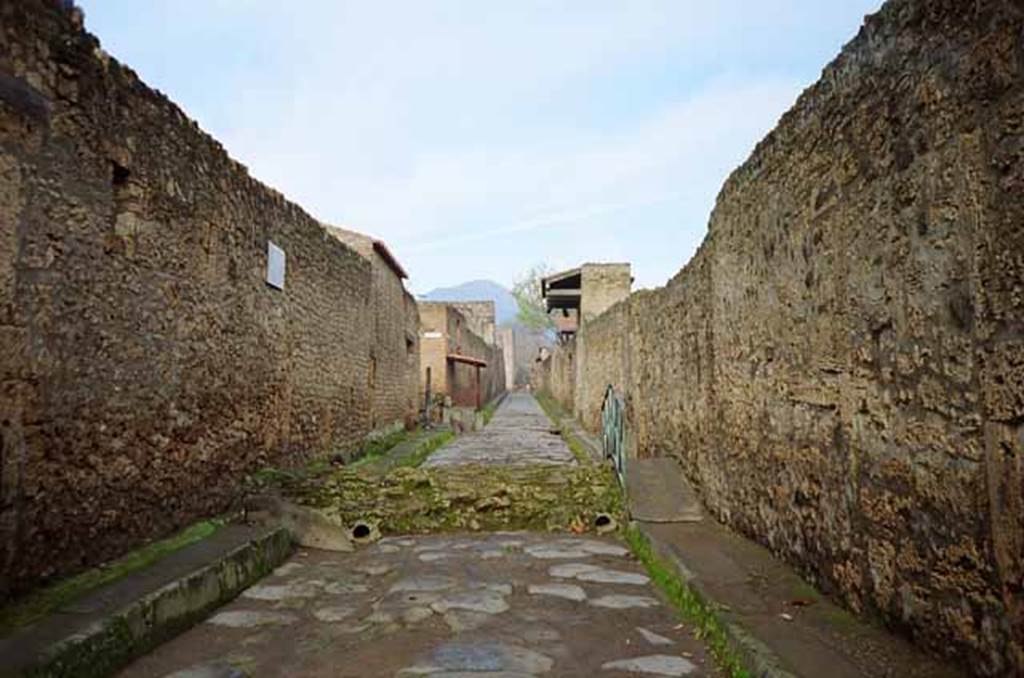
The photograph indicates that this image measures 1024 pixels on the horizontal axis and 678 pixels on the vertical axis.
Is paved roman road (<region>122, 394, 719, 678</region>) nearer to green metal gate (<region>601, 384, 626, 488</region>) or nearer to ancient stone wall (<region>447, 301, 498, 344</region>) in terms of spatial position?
green metal gate (<region>601, 384, 626, 488</region>)

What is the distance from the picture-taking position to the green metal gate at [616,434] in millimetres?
6098

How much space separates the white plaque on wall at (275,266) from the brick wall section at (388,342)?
3.85 meters

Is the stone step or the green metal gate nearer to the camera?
the stone step

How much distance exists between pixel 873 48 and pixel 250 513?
4.85 meters

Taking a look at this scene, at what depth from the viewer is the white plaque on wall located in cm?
655

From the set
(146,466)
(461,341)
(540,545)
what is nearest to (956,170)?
(540,545)

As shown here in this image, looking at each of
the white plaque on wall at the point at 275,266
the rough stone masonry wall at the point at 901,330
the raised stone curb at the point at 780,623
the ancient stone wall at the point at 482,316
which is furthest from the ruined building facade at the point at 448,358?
the rough stone masonry wall at the point at 901,330

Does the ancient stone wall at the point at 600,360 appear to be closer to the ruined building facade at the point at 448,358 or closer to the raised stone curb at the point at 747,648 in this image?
the ruined building facade at the point at 448,358

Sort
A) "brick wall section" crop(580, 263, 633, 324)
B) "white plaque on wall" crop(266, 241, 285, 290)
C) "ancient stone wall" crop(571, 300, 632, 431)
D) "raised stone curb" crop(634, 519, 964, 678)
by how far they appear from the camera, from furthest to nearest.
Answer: "brick wall section" crop(580, 263, 633, 324) < "ancient stone wall" crop(571, 300, 632, 431) < "white plaque on wall" crop(266, 241, 285, 290) < "raised stone curb" crop(634, 519, 964, 678)

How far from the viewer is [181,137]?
477 centimetres

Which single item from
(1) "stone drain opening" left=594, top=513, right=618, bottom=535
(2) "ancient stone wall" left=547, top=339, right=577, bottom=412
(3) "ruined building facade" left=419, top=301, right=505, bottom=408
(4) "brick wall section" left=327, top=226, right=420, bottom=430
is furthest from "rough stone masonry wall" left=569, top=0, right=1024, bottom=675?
(3) "ruined building facade" left=419, top=301, right=505, bottom=408

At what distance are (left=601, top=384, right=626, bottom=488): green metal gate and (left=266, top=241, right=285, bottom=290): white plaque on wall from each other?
3.61 metres

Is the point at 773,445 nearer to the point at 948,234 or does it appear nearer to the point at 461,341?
the point at 948,234

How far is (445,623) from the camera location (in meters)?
3.45
